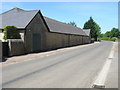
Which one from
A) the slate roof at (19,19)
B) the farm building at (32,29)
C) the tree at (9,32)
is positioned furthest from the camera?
the slate roof at (19,19)

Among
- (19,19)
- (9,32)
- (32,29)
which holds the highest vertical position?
(19,19)

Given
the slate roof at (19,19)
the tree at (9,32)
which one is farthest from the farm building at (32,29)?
the tree at (9,32)

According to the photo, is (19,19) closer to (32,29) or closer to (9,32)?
(32,29)

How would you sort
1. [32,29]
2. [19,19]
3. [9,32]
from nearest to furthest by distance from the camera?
1. [9,32]
2. [32,29]
3. [19,19]

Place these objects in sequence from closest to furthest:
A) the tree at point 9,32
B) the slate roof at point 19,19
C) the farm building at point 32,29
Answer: the tree at point 9,32 < the farm building at point 32,29 < the slate roof at point 19,19

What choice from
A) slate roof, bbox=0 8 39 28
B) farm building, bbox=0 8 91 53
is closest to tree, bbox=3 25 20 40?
farm building, bbox=0 8 91 53

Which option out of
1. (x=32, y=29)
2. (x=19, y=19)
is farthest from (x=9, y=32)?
(x=19, y=19)

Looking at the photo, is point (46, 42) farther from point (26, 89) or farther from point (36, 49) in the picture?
point (26, 89)

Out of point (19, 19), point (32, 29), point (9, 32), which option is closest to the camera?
point (9, 32)

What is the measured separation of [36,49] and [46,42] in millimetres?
3176

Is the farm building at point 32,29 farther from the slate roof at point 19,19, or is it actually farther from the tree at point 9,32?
the tree at point 9,32

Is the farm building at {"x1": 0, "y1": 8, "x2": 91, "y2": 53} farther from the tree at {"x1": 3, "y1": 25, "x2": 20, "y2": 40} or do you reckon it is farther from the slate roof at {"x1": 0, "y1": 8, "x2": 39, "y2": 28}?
the tree at {"x1": 3, "y1": 25, "x2": 20, "y2": 40}

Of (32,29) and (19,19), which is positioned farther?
(19,19)

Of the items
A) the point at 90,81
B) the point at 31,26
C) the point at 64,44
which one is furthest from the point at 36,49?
the point at 90,81
